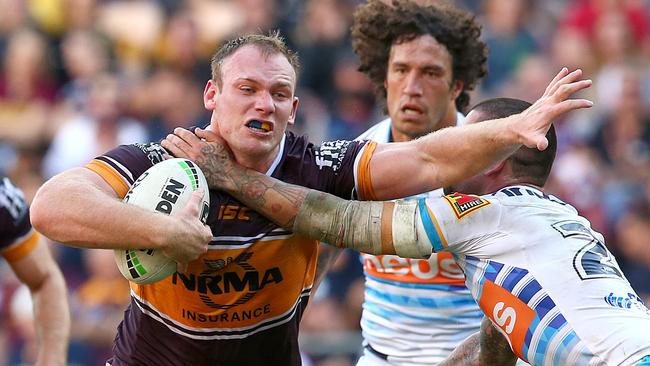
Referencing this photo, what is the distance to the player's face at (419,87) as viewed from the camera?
704cm

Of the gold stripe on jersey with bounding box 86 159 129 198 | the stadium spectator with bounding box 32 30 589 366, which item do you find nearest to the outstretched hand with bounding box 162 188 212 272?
the stadium spectator with bounding box 32 30 589 366

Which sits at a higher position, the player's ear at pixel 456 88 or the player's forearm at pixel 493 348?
the player's ear at pixel 456 88

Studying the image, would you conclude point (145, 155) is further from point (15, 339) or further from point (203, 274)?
point (15, 339)

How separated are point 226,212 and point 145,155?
464 mm

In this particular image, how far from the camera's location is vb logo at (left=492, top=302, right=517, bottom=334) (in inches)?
198

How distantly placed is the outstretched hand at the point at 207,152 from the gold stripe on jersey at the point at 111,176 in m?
0.36

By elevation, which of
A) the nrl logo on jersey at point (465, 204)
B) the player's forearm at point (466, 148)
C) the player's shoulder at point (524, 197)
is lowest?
the nrl logo on jersey at point (465, 204)

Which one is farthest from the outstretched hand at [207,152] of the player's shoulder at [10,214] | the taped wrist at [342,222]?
the player's shoulder at [10,214]

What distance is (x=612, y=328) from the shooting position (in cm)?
480

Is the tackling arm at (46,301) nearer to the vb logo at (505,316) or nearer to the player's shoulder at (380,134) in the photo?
the player's shoulder at (380,134)

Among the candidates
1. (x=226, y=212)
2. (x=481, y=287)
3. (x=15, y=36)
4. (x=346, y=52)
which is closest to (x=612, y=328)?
(x=481, y=287)

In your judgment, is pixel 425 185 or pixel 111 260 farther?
pixel 111 260

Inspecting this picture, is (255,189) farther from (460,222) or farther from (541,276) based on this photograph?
(541,276)

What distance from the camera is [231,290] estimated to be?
5.42m
